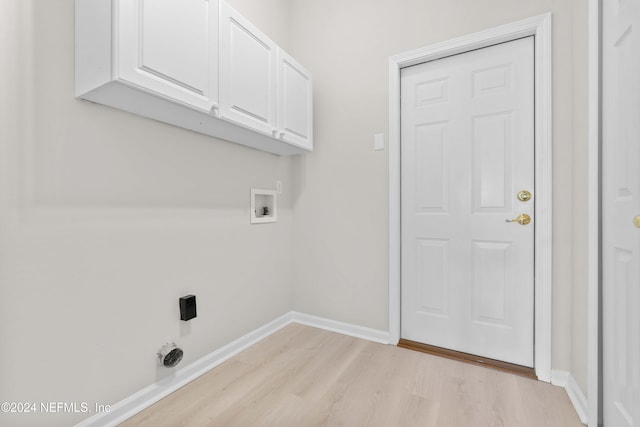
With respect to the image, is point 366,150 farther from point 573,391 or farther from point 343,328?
point 573,391

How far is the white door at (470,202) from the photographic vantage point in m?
1.76

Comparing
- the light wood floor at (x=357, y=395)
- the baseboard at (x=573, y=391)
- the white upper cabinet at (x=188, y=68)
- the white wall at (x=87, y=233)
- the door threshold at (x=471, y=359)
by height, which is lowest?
the light wood floor at (x=357, y=395)

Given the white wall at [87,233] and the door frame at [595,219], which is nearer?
the white wall at [87,233]

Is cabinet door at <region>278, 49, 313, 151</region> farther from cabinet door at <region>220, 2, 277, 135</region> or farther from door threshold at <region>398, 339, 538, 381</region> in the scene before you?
door threshold at <region>398, 339, 538, 381</region>

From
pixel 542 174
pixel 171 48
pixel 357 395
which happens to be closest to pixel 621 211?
pixel 542 174

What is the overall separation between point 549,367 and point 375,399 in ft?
3.44

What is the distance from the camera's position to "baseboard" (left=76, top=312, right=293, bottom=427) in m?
1.29

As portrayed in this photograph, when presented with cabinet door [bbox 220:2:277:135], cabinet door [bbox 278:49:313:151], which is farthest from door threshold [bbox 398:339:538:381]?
cabinet door [bbox 220:2:277:135]

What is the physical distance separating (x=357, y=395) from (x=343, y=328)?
783 mm

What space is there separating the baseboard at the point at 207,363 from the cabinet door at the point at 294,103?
146 cm

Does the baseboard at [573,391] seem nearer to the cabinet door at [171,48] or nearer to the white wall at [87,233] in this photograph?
the white wall at [87,233]

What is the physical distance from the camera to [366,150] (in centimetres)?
221

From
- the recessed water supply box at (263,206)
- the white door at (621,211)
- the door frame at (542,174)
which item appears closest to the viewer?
the white door at (621,211)

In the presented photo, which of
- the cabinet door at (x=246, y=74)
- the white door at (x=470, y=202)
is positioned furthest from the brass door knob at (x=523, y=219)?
the cabinet door at (x=246, y=74)
